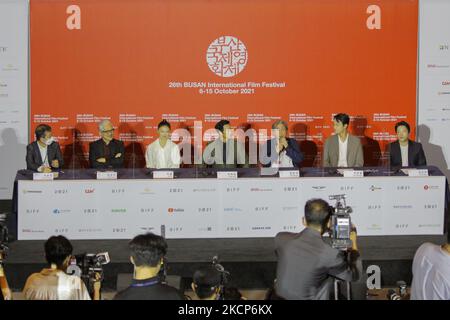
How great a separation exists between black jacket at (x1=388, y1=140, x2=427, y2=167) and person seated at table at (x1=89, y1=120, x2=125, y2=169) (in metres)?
2.73

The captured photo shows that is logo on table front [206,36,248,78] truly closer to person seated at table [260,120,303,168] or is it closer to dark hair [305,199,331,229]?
person seated at table [260,120,303,168]

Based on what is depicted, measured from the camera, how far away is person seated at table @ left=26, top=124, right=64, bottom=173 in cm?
673

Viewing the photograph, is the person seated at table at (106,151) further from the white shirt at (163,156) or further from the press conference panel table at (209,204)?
the press conference panel table at (209,204)

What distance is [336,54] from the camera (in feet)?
27.2

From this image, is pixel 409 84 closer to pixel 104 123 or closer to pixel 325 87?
pixel 325 87

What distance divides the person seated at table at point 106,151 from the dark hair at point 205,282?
12.6 ft

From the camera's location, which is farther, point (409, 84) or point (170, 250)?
point (409, 84)

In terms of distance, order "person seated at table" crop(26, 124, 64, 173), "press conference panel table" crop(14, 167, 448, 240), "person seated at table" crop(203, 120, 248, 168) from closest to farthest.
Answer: "press conference panel table" crop(14, 167, 448, 240)
"person seated at table" crop(26, 124, 64, 173)
"person seated at table" crop(203, 120, 248, 168)

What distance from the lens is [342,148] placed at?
23.2 ft

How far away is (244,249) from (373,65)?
A: 3611mm

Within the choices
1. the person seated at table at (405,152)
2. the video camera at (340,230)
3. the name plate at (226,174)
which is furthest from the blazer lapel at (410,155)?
the video camera at (340,230)

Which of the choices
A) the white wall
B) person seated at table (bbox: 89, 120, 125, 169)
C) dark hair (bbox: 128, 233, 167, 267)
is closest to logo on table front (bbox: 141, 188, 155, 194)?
person seated at table (bbox: 89, 120, 125, 169)

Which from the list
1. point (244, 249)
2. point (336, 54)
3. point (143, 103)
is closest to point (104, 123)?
point (143, 103)

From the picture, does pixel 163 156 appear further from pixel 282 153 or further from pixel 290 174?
pixel 290 174
